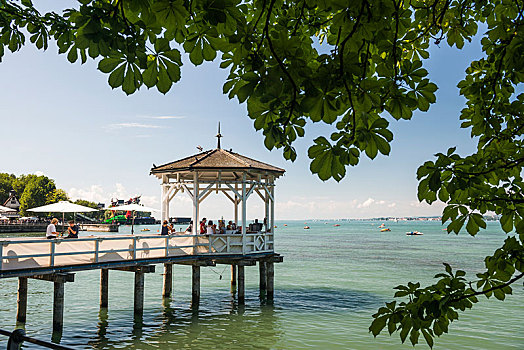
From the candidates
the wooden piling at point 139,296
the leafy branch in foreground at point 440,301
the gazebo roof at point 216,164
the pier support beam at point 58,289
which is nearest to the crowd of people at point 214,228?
the gazebo roof at point 216,164

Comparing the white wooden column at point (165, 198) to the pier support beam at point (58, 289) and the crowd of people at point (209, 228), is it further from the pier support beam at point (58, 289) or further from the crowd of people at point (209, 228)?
the pier support beam at point (58, 289)

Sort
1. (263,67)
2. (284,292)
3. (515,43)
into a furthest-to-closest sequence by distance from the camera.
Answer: (284,292)
(515,43)
(263,67)

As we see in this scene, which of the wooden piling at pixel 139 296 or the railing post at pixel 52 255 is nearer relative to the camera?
the railing post at pixel 52 255

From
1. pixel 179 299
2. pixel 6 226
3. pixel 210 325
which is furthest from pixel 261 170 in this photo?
pixel 6 226

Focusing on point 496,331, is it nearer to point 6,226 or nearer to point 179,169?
point 179,169

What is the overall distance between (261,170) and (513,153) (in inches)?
625

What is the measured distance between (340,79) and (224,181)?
1649 centimetres

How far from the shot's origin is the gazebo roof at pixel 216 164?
1855cm

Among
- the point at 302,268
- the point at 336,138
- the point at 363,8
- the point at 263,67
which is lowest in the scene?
the point at 302,268

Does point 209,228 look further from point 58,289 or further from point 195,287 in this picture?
point 58,289

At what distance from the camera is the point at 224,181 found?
60.6 ft

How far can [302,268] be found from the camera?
4012cm

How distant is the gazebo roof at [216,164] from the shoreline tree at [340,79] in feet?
48.8

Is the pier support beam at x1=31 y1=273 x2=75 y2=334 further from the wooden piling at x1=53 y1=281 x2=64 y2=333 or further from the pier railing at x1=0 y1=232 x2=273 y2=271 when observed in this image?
the pier railing at x1=0 y1=232 x2=273 y2=271
